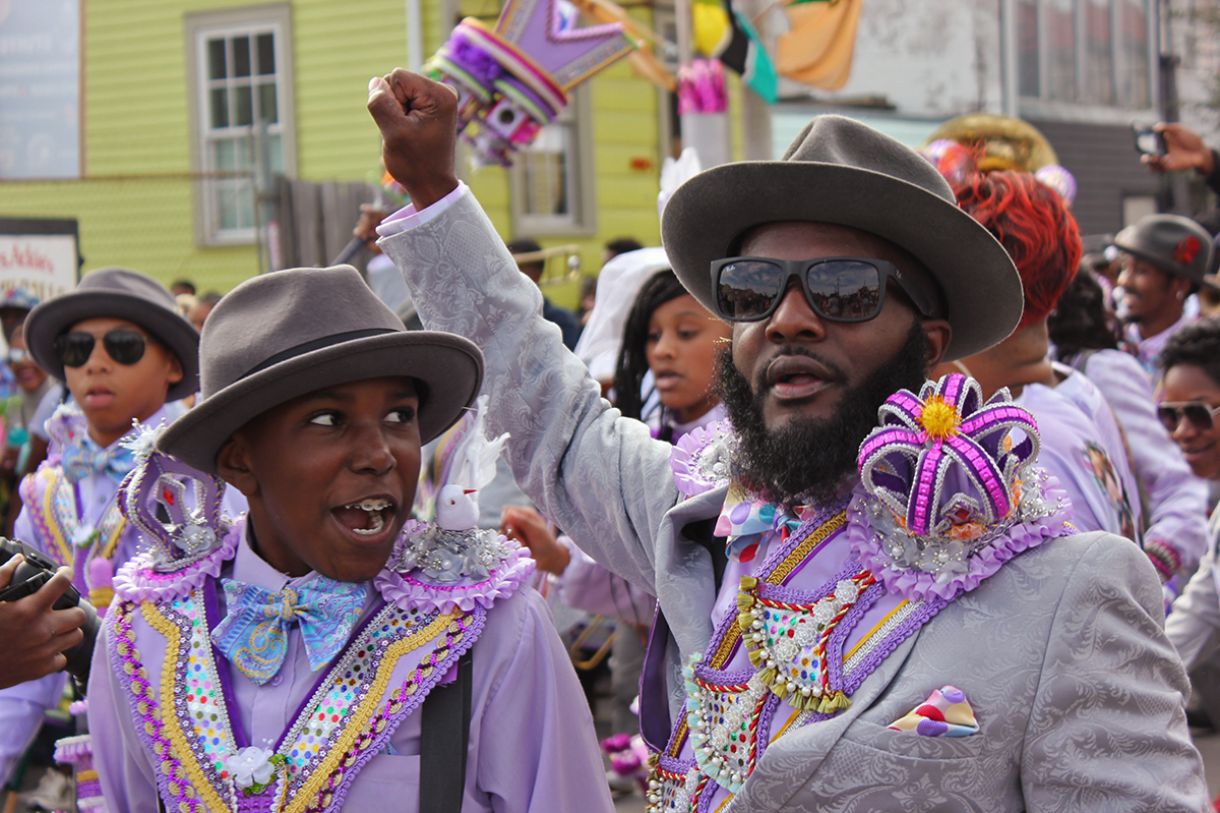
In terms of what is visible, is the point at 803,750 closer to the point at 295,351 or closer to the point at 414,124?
the point at 295,351

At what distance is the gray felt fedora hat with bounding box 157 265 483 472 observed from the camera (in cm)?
254

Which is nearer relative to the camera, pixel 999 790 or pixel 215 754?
pixel 999 790

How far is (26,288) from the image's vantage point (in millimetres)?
10281

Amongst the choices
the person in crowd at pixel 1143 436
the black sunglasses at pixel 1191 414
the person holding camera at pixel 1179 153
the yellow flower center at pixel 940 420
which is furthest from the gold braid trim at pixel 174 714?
the person holding camera at pixel 1179 153

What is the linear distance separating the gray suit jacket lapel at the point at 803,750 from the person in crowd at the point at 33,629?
134 cm

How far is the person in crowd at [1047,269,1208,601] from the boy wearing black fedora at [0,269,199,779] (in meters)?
3.06

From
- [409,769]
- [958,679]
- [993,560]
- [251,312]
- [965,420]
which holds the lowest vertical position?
[409,769]

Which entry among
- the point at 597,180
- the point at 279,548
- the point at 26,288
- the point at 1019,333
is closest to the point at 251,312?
the point at 279,548

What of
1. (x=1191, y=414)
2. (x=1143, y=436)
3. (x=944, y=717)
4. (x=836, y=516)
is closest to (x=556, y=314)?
(x=1143, y=436)

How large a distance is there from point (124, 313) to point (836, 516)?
3085mm

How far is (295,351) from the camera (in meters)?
2.58

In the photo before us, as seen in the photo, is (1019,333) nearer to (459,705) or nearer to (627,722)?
(459,705)

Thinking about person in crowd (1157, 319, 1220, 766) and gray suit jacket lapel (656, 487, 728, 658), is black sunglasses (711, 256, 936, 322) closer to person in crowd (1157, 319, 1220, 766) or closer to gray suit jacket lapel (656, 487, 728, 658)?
gray suit jacket lapel (656, 487, 728, 658)

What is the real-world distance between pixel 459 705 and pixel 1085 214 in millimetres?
25127
